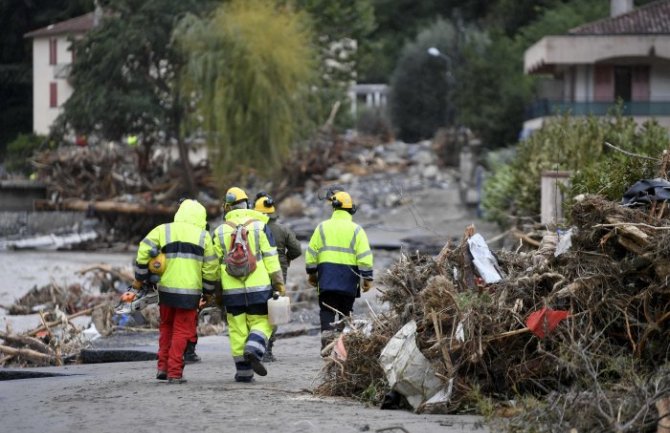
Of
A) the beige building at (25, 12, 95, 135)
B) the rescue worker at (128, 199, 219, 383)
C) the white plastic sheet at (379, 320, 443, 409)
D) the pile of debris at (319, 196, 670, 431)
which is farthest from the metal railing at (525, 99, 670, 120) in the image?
the beige building at (25, 12, 95, 135)

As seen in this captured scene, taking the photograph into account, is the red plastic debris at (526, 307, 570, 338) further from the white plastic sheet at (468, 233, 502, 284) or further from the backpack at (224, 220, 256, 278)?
the backpack at (224, 220, 256, 278)

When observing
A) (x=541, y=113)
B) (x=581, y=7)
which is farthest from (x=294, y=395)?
(x=581, y=7)

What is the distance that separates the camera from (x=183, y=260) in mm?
11656

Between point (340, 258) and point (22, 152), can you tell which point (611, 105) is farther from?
point (22, 152)

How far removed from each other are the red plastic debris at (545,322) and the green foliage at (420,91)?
68945 millimetres

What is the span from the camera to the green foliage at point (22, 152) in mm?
64938

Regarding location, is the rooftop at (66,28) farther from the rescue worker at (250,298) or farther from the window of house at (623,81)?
the rescue worker at (250,298)

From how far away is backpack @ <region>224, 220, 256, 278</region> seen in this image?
37.8ft

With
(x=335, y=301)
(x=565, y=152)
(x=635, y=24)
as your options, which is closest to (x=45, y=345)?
(x=335, y=301)

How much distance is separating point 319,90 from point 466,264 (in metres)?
46.2

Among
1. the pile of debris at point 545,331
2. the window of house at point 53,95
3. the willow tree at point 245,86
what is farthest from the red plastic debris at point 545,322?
the window of house at point 53,95

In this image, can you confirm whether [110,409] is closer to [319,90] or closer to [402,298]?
[402,298]

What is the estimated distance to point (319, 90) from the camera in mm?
56750

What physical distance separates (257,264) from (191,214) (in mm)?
723
